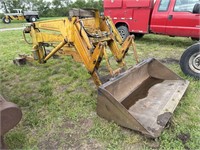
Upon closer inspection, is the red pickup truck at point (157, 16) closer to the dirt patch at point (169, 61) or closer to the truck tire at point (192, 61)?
the dirt patch at point (169, 61)

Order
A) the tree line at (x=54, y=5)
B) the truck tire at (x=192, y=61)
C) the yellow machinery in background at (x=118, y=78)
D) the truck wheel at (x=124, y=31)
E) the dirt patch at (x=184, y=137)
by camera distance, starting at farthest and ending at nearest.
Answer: the tree line at (x=54, y=5) → the truck wheel at (x=124, y=31) → the truck tire at (x=192, y=61) → the yellow machinery in background at (x=118, y=78) → the dirt patch at (x=184, y=137)

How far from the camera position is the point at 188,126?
8.14 feet

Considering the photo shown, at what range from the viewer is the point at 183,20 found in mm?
6301

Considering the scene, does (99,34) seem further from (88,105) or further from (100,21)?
(88,105)

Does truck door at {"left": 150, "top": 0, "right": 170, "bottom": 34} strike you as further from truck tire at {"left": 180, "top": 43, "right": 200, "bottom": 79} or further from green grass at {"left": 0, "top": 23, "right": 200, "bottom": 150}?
truck tire at {"left": 180, "top": 43, "right": 200, "bottom": 79}

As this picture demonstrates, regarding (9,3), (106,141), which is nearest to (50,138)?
(106,141)

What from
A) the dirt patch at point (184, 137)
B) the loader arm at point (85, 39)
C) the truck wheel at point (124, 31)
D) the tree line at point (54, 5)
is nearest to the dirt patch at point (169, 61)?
the loader arm at point (85, 39)

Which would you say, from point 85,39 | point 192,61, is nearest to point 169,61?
point 192,61

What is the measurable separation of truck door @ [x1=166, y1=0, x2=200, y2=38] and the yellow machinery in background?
3410 mm

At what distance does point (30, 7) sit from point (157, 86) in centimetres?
2795

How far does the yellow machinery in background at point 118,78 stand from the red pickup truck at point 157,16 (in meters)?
3.45

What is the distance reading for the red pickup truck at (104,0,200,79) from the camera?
6.21 meters

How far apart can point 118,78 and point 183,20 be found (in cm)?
457

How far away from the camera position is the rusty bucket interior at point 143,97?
2.32 meters
